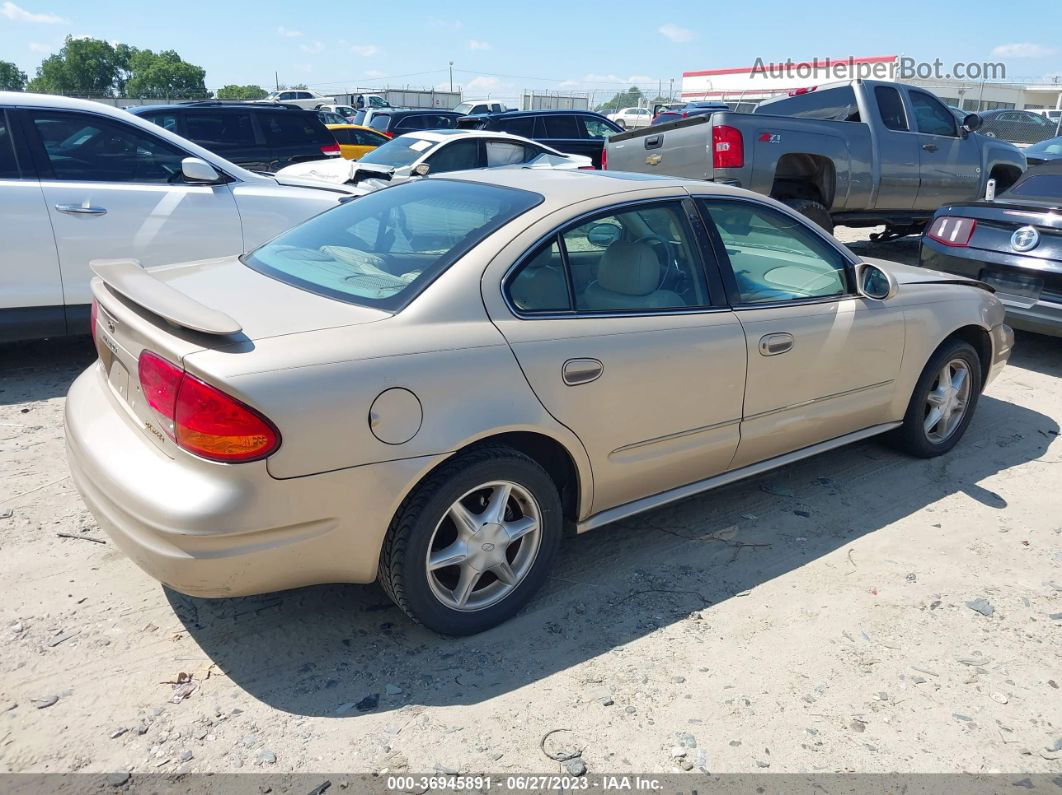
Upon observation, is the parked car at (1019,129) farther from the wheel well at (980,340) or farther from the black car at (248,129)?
the wheel well at (980,340)

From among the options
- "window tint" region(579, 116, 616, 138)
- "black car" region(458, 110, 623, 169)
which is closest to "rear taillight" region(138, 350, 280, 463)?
"black car" region(458, 110, 623, 169)

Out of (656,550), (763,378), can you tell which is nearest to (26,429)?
(656,550)

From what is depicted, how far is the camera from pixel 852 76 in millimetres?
42625

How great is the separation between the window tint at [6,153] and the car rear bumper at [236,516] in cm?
336

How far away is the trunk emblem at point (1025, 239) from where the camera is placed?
621cm

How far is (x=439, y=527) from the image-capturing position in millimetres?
2910

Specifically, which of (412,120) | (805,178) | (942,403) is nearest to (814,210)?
(805,178)

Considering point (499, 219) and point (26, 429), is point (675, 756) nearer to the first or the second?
point (499, 219)

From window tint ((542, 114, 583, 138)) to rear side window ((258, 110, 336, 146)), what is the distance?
19.0ft

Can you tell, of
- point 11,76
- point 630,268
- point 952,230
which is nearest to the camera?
point 630,268

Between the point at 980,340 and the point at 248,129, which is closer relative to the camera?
the point at 980,340

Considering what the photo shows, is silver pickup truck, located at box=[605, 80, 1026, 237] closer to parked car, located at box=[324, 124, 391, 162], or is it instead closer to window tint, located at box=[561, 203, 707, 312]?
window tint, located at box=[561, 203, 707, 312]

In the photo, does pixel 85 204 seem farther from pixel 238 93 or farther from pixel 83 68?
pixel 83 68

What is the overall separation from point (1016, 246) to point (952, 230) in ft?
2.02
